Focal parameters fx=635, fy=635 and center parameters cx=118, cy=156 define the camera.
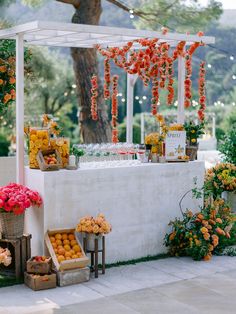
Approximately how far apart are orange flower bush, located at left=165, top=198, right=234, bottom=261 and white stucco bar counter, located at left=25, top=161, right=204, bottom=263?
6.7 inches

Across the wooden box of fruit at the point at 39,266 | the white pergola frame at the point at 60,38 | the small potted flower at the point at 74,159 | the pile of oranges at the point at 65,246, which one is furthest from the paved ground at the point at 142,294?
the white pergola frame at the point at 60,38

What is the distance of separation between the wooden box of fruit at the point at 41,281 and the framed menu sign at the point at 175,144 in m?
2.24

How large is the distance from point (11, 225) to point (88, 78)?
7132 mm

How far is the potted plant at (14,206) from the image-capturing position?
6.42 m

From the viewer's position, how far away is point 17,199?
6.41 m

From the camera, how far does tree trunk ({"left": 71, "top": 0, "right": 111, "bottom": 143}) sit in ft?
43.4

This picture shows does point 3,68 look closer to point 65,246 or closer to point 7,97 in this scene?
point 7,97

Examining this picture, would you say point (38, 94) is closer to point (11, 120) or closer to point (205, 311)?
A: point (11, 120)

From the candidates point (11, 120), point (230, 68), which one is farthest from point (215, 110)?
point (11, 120)

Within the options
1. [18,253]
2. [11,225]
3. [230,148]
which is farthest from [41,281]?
[230,148]

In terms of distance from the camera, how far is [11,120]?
27.9 m

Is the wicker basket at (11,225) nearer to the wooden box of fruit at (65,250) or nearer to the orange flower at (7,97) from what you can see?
the wooden box of fruit at (65,250)

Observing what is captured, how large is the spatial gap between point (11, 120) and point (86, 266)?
→ 21.8m

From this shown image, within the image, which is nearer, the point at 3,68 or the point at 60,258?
the point at 60,258
